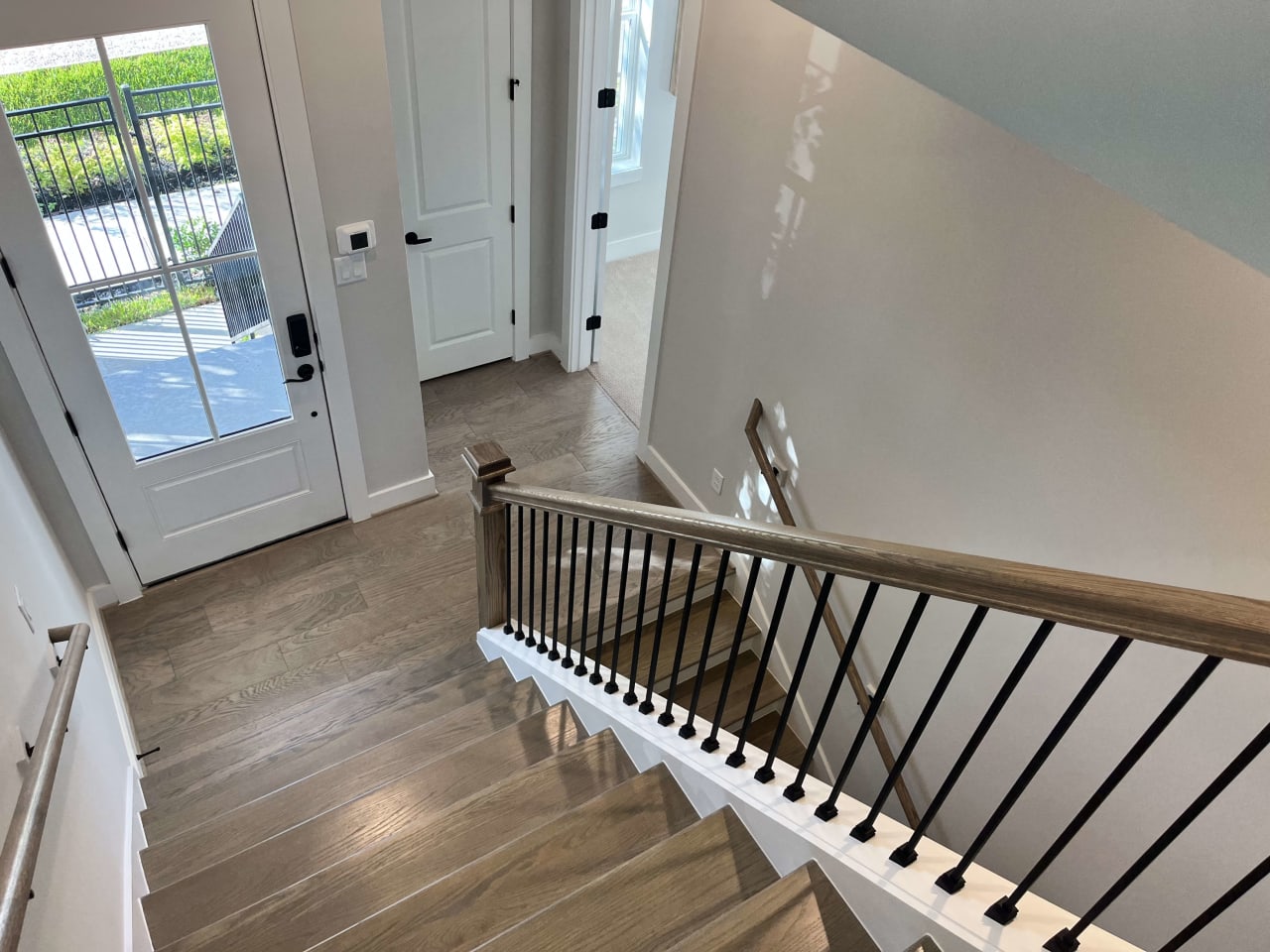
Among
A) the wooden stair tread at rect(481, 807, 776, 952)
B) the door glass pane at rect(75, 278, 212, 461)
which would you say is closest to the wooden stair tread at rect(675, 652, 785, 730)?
the wooden stair tread at rect(481, 807, 776, 952)

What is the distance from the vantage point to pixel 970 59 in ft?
3.43

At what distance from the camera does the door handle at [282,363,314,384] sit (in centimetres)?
345

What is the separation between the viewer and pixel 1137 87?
2.88 feet

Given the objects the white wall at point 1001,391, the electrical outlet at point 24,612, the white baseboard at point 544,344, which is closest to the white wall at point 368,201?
the white wall at point 1001,391

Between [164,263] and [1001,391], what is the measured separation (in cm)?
268

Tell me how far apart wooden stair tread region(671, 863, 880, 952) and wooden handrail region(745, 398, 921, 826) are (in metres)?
0.97

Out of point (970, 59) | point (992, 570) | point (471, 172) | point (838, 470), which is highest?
point (970, 59)

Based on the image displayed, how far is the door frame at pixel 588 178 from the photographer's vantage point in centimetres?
336

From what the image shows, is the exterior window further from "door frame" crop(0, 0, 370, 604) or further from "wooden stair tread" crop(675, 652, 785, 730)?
"wooden stair tread" crop(675, 652, 785, 730)

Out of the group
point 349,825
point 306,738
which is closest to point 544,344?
point 306,738

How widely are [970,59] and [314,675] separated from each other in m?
3.12

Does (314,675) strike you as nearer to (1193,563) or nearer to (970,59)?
(1193,563)

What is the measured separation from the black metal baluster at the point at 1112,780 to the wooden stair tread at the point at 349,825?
148cm

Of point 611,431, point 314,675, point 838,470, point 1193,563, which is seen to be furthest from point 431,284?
point 1193,563
